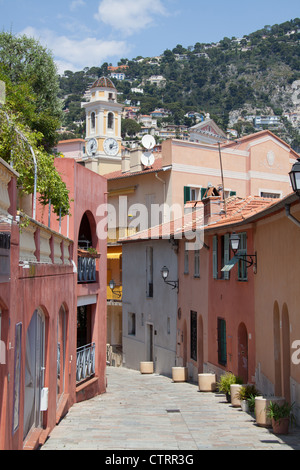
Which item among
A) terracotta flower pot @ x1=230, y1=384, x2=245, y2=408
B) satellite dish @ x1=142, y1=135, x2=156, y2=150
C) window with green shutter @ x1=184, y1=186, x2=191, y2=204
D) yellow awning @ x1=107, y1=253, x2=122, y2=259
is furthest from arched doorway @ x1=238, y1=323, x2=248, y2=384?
satellite dish @ x1=142, y1=135, x2=156, y2=150

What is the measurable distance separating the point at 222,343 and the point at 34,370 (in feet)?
36.9

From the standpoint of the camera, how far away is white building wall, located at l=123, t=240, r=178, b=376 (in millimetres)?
29094

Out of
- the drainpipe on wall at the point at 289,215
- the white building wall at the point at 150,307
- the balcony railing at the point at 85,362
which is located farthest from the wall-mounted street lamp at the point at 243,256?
the white building wall at the point at 150,307

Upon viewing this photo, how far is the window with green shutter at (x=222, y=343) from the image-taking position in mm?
21625

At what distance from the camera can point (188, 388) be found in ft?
76.1

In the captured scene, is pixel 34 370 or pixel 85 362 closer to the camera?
pixel 34 370

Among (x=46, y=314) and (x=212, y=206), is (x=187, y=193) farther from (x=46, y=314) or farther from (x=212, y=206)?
(x=46, y=314)

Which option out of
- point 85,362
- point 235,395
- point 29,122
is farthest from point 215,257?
point 29,122

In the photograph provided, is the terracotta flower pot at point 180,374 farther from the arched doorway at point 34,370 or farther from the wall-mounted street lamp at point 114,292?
the arched doorway at point 34,370

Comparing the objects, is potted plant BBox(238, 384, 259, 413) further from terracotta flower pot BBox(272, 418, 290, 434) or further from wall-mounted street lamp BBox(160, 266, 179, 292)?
wall-mounted street lamp BBox(160, 266, 179, 292)

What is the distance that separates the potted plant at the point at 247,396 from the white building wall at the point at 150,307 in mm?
11558

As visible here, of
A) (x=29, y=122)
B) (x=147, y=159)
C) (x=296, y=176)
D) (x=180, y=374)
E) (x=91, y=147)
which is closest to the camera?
(x=296, y=176)

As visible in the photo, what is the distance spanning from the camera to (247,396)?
1678 centimetres
